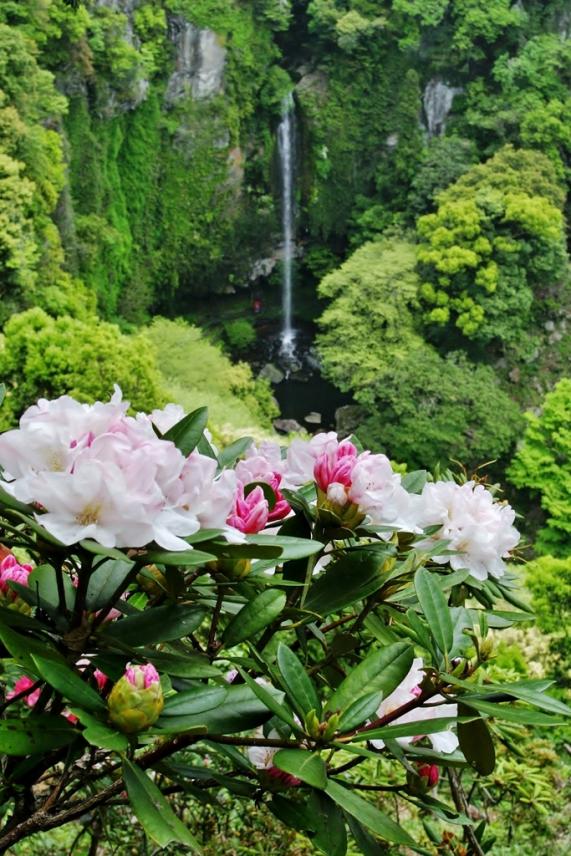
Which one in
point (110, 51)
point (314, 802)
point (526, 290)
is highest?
point (110, 51)

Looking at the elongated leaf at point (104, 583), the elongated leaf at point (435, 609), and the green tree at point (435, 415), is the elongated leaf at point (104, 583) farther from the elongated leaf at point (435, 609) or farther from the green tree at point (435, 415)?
the green tree at point (435, 415)

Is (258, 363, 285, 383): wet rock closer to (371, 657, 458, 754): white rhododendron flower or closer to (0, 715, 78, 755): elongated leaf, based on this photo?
(371, 657, 458, 754): white rhododendron flower

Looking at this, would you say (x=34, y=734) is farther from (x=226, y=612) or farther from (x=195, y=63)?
(x=195, y=63)

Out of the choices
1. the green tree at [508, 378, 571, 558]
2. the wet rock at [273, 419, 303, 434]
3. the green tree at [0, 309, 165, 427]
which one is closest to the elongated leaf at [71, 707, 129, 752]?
the green tree at [0, 309, 165, 427]

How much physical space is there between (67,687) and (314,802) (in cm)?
18

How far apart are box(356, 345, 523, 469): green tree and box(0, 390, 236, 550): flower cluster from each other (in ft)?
25.8

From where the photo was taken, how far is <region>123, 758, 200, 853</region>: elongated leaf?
1.40ft

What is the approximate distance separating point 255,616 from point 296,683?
53 mm

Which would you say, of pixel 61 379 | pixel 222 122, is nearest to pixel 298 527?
pixel 61 379

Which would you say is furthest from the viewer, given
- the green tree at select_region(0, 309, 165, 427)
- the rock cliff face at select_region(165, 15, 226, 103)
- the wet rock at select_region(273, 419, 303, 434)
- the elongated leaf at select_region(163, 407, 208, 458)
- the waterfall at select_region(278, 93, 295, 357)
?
the waterfall at select_region(278, 93, 295, 357)

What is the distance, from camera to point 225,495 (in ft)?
1.61

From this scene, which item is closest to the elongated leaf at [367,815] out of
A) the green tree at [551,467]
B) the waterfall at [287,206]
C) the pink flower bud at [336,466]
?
the pink flower bud at [336,466]

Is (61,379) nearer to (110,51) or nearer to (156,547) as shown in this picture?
(156,547)

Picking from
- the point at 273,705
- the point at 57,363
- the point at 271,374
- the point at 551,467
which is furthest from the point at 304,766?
the point at 271,374
